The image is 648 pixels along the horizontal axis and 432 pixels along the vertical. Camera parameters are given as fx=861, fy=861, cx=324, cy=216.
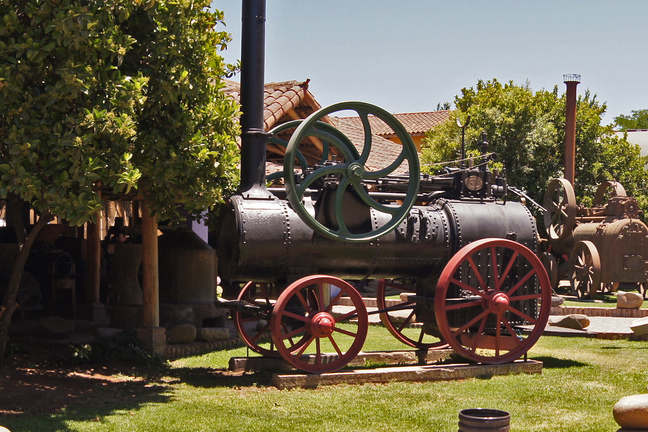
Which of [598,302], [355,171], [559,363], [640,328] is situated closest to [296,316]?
[355,171]

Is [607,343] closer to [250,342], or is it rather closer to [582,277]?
[250,342]

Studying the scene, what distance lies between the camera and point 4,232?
13.4 metres

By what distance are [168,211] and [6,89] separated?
7.21 feet

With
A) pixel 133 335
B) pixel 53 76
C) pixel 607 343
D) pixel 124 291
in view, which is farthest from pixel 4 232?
pixel 607 343

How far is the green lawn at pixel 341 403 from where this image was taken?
676 centimetres

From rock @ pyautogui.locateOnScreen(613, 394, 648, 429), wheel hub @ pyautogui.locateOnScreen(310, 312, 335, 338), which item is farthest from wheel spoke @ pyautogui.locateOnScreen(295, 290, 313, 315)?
rock @ pyautogui.locateOnScreen(613, 394, 648, 429)

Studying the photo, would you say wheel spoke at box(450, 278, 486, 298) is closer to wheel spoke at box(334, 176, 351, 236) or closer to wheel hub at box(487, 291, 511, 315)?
wheel hub at box(487, 291, 511, 315)

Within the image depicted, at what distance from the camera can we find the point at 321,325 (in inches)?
334

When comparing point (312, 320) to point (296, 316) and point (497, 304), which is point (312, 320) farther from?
point (497, 304)

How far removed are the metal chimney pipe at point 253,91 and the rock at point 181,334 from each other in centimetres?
279

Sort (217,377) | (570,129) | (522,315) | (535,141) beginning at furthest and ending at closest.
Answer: (535,141), (570,129), (522,315), (217,377)

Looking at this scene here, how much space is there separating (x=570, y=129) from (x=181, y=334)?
14.8m

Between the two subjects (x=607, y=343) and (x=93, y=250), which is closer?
(x=607, y=343)

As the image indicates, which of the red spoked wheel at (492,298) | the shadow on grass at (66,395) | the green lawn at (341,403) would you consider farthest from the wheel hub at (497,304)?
the shadow on grass at (66,395)
